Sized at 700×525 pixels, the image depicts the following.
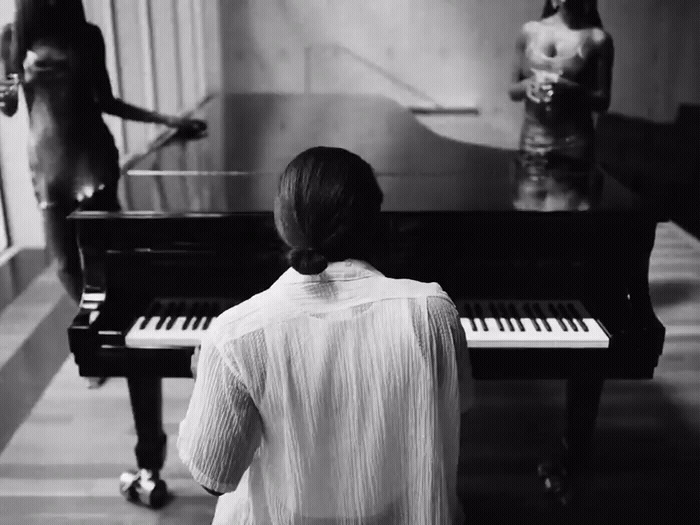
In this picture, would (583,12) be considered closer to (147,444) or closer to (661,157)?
(147,444)

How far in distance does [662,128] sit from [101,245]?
4933mm

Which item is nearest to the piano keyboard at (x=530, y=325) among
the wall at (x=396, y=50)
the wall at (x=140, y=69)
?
the wall at (x=140, y=69)

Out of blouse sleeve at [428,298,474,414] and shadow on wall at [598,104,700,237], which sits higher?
blouse sleeve at [428,298,474,414]

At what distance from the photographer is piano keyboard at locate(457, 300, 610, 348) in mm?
1797

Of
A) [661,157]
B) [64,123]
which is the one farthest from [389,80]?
[64,123]

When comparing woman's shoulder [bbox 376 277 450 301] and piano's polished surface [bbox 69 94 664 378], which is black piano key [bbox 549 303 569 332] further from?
woman's shoulder [bbox 376 277 450 301]

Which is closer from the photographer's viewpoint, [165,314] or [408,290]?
[408,290]

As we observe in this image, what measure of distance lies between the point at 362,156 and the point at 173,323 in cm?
110

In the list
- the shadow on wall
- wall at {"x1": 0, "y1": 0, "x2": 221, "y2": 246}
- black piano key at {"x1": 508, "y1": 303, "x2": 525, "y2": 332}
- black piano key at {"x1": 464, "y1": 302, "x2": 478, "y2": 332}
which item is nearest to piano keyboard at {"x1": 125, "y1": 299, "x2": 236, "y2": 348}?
black piano key at {"x1": 464, "y1": 302, "x2": 478, "y2": 332}

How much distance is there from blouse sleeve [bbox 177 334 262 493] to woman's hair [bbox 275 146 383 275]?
0.61ft

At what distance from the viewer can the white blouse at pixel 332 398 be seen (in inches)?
41.6

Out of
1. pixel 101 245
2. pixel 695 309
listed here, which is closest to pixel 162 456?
pixel 101 245

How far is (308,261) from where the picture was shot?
1033mm

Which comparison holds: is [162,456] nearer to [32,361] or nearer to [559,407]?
[32,361]
